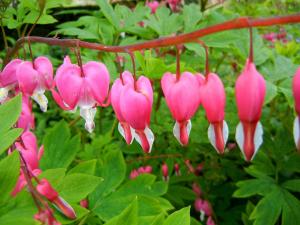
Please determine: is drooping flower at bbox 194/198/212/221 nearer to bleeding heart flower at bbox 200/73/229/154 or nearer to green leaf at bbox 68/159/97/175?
green leaf at bbox 68/159/97/175

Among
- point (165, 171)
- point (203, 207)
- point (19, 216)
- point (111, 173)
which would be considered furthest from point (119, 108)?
point (203, 207)

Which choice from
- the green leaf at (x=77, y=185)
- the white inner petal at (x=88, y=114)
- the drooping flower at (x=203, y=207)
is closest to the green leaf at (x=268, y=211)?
the drooping flower at (x=203, y=207)

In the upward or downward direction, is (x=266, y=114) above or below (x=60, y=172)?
below

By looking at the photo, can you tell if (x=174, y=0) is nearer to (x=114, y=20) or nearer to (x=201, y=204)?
(x=114, y=20)

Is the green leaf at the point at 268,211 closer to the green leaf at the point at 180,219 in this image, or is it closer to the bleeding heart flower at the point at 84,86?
the green leaf at the point at 180,219

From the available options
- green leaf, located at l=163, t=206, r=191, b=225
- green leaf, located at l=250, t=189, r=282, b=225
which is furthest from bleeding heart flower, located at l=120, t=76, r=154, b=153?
green leaf, located at l=250, t=189, r=282, b=225

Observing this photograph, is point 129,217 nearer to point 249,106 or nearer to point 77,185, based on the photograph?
point 77,185

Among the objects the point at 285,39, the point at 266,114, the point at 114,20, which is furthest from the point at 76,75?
the point at 285,39
